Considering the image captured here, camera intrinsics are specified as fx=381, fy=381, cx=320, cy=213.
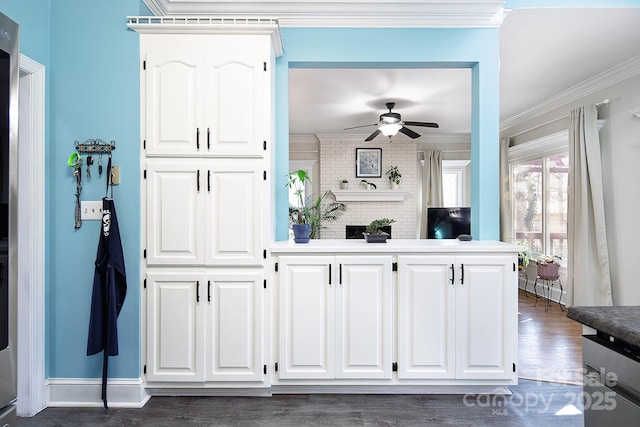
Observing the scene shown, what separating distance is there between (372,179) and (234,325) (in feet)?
19.0

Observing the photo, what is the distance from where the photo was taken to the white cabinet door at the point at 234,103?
7.91ft

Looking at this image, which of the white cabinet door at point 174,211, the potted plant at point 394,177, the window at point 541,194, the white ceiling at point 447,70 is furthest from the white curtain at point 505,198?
the white cabinet door at point 174,211

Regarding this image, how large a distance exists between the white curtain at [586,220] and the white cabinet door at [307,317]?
141 inches

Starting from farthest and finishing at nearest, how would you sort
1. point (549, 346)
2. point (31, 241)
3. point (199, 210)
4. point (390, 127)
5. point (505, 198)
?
point (505, 198)
point (390, 127)
point (549, 346)
point (199, 210)
point (31, 241)

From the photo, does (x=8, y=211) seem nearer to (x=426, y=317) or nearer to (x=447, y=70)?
(x=426, y=317)

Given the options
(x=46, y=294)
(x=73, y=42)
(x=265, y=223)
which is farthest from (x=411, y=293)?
(x=73, y=42)

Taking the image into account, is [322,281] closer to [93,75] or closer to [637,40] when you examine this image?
[93,75]

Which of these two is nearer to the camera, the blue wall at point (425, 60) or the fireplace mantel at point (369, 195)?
the blue wall at point (425, 60)

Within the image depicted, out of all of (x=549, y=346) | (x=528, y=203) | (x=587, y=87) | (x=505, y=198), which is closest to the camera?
(x=549, y=346)

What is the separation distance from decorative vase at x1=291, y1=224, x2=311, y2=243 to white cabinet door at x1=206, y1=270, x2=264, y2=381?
1.26 ft

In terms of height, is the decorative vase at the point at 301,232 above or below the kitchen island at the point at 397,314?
above

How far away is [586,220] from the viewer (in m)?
4.49

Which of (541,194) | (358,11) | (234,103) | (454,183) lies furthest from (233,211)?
(454,183)

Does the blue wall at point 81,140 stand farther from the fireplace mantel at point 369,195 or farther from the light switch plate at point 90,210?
the fireplace mantel at point 369,195
